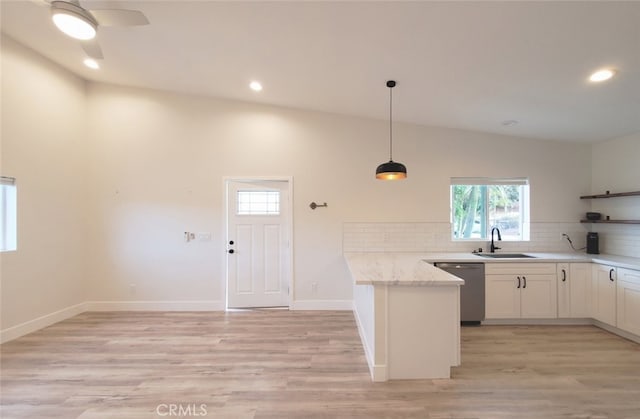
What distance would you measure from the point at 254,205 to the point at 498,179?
145 inches

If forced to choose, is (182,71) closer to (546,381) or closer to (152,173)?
(152,173)

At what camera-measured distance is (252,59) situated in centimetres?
290

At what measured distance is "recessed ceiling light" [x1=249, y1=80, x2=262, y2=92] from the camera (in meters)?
3.45

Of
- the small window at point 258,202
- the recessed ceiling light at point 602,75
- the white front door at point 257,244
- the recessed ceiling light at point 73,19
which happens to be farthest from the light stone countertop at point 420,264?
the recessed ceiling light at point 73,19

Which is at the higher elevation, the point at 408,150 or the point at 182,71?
the point at 182,71

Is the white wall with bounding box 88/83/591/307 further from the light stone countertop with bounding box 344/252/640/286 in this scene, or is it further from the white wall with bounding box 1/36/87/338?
the light stone countertop with bounding box 344/252/640/286

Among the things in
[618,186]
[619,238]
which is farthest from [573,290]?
[618,186]

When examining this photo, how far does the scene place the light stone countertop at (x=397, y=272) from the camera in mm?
2287

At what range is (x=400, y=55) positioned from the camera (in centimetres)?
247

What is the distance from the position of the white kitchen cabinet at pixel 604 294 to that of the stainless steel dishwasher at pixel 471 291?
4.34ft

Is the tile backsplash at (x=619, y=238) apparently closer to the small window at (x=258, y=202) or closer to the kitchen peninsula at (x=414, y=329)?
the kitchen peninsula at (x=414, y=329)

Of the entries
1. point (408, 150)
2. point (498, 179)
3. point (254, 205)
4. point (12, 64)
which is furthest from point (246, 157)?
point (498, 179)

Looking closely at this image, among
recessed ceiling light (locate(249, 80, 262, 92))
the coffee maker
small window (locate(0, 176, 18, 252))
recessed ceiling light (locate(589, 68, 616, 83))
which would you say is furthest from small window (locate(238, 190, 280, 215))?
the coffee maker

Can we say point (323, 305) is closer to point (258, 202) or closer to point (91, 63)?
point (258, 202)
